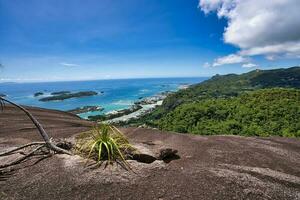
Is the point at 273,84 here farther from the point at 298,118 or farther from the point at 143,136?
the point at 143,136

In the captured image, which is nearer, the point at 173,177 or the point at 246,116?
the point at 173,177

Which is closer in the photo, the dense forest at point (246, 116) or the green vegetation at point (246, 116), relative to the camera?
the dense forest at point (246, 116)

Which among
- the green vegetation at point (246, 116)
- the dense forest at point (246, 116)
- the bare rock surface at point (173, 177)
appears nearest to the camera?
the bare rock surface at point (173, 177)

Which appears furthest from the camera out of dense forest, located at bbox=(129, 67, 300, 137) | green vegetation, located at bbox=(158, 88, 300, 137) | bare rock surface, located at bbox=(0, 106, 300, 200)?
green vegetation, located at bbox=(158, 88, 300, 137)

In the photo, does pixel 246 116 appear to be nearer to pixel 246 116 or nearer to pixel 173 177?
pixel 246 116

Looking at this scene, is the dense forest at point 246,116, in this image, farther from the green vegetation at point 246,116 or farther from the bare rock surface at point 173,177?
the bare rock surface at point 173,177

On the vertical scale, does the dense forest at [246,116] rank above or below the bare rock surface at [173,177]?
below

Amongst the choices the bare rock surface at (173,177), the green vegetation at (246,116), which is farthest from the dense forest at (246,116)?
the bare rock surface at (173,177)

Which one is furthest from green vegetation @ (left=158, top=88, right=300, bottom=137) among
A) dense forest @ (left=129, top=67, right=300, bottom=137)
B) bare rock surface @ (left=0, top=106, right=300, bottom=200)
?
bare rock surface @ (left=0, top=106, right=300, bottom=200)

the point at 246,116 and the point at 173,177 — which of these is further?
the point at 246,116

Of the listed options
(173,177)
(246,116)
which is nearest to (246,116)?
(246,116)

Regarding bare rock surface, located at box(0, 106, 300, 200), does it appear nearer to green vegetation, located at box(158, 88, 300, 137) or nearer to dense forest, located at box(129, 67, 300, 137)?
dense forest, located at box(129, 67, 300, 137)

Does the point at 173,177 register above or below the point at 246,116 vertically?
above
